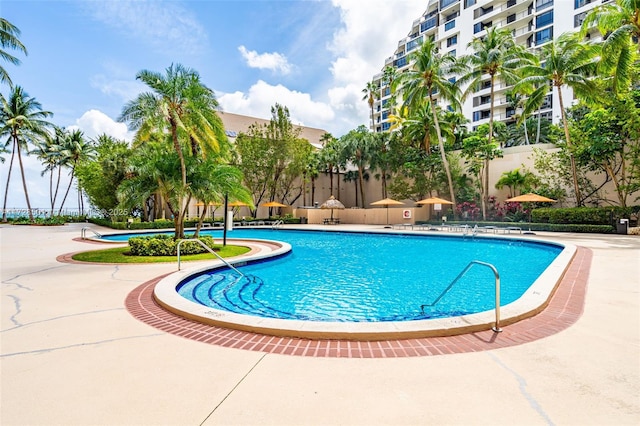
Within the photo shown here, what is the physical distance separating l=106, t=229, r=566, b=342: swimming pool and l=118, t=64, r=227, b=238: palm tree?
4888 millimetres

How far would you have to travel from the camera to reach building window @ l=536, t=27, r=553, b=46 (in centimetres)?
3672

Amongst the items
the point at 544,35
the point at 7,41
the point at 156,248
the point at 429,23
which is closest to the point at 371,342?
the point at 156,248

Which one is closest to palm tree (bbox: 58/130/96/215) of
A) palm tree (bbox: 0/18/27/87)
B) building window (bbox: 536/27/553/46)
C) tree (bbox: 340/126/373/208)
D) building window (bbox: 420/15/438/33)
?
palm tree (bbox: 0/18/27/87)

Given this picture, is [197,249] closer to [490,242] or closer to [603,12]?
[490,242]

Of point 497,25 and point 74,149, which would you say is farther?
point 497,25

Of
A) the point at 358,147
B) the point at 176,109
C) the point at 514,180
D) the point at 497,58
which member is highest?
the point at 497,58

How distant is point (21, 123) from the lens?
3053cm

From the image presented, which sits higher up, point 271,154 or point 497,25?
point 497,25

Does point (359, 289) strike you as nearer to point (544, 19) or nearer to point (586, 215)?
point (586, 215)

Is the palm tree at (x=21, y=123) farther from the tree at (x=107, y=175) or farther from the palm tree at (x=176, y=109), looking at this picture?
the palm tree at (x=176, y=109)

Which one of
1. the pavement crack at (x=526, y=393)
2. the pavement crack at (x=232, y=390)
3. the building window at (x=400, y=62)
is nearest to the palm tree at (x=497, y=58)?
the pavement crack at (x=526, y=393)

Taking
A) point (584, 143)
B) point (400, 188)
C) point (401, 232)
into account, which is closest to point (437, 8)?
point (400, 188)

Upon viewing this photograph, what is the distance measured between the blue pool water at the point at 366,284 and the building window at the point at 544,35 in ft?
116

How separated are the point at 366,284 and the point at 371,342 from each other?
416cm
